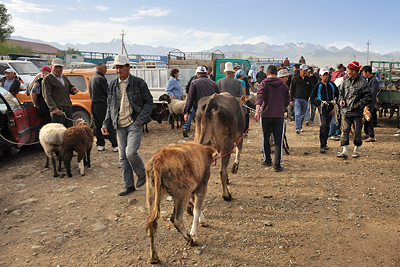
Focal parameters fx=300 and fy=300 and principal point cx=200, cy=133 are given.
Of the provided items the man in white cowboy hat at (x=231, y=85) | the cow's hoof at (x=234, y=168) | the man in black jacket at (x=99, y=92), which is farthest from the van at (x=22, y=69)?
the cow's hoof at (x=234, y=168)

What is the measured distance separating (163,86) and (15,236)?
9.18 m

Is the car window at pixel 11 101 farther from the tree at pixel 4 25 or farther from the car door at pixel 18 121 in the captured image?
the tree at pixel 4 25

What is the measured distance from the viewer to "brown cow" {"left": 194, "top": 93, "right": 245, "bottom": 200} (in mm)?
4641

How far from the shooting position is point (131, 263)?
3.40 meters

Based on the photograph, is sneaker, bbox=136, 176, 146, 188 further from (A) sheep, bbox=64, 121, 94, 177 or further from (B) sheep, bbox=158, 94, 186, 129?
(B) sheep, bbox=158, 94, 186, 129

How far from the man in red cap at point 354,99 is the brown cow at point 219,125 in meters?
3.12

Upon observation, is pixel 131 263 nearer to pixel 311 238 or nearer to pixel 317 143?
pixel 311 238

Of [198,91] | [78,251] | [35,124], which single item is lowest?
[78,251]

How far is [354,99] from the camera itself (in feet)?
21.9

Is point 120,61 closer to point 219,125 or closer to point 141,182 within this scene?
point 219,125

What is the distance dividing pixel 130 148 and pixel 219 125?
152 cm

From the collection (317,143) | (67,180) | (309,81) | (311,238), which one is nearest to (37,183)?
(67,180)

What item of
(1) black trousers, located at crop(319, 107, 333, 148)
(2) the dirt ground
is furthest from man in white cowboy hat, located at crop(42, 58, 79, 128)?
(1) black trousers, located at crop(319, 107, 333, 148)

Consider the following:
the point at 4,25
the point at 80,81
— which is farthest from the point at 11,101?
the point at 4,25
